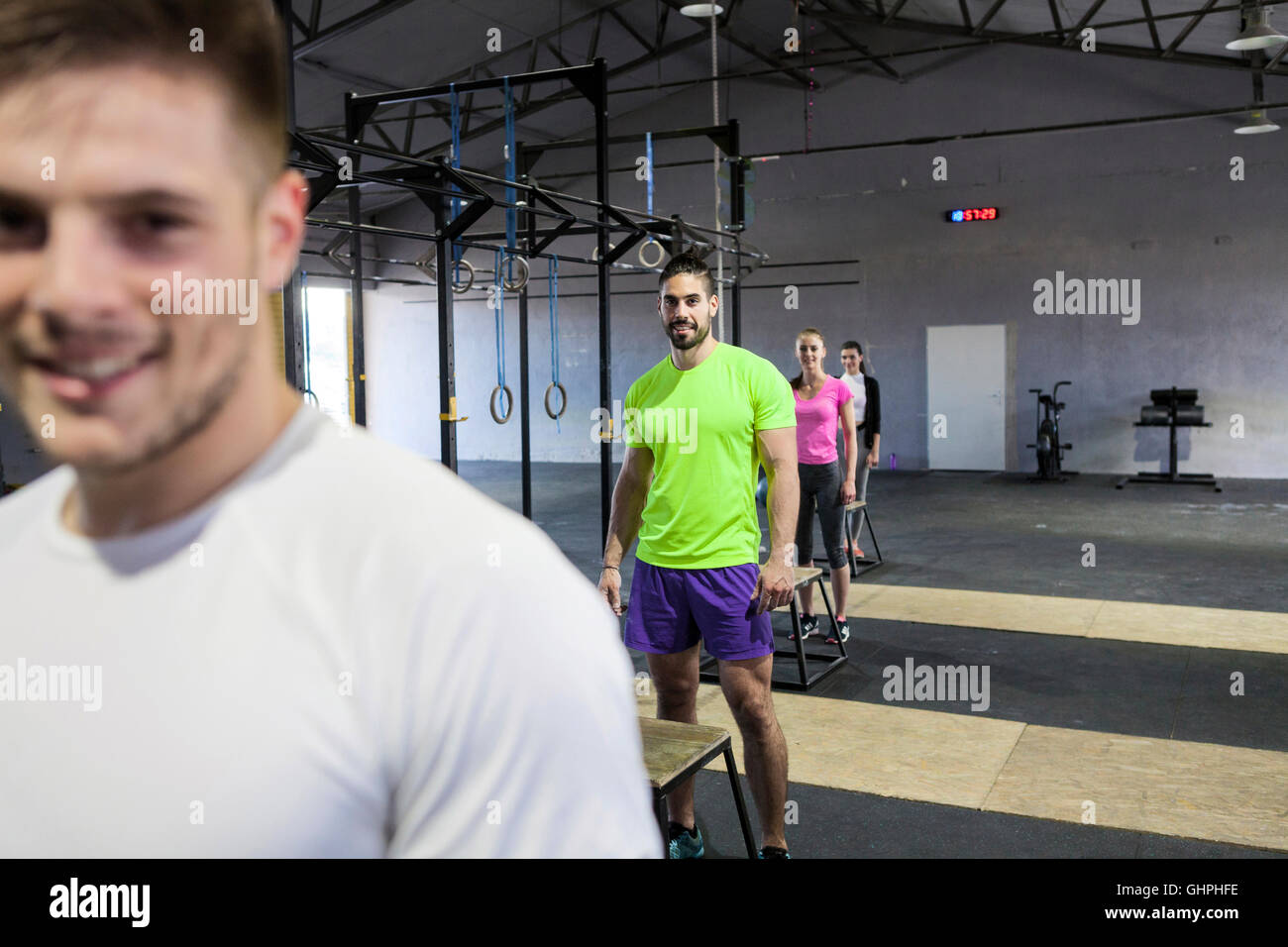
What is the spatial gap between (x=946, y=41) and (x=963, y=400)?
4370 mm

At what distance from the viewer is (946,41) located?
1300 cm

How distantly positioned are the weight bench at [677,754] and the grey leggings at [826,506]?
263cm

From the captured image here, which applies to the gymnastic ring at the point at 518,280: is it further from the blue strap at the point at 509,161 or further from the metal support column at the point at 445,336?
the metal support column at the point at 445,336

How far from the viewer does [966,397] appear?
13.4 metres

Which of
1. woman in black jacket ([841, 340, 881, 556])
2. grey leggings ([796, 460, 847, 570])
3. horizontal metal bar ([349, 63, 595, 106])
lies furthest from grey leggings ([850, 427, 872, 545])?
horizontal metal bar ([349, 63, 595, 106])

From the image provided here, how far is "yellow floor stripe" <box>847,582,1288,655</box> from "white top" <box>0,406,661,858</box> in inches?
205

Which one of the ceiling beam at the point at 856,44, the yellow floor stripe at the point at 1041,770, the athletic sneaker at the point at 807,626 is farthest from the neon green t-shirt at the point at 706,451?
the ceiling beam at the point at 856,44

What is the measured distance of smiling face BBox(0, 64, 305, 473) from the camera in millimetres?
472

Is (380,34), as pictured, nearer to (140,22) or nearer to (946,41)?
(946,41)

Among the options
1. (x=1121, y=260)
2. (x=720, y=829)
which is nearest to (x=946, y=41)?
(x=1121, y=260)

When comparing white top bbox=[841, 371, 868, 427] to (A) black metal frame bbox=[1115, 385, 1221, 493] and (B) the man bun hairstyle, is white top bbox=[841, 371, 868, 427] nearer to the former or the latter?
(B) the man bun hairstyle

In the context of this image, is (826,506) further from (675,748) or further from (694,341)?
(675,748)

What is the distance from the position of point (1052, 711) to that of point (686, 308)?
235cm
